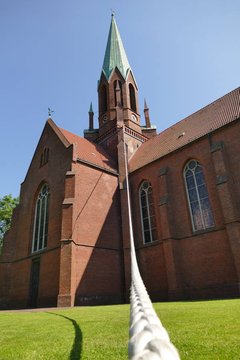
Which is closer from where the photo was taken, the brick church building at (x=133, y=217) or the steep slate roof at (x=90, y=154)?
the brick church building at (x=133, y=217)

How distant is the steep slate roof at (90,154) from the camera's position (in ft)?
68.0

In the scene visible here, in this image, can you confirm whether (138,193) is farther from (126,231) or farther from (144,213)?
(126,231)

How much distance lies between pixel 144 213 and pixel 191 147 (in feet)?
19.9

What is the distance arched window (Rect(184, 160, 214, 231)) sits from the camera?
16.4 m

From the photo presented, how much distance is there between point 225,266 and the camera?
14383 millimetres

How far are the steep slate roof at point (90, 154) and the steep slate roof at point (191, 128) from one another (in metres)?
2.08

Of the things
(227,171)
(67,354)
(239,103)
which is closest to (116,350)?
(67,354)

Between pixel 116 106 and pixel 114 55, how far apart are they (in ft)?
30.5

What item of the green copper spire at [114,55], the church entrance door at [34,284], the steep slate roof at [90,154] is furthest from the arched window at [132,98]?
the church entrance door at [34,284]

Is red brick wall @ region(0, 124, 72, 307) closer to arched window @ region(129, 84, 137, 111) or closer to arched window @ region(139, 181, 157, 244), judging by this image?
arched window @ region(139, 181, 157, 244)

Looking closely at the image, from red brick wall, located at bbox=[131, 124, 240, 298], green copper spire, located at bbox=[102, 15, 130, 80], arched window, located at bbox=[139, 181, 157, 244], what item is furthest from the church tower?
red brick wall, located at bbox=[131, 124, 240, 298]

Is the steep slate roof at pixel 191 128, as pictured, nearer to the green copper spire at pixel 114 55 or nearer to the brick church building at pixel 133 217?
the brick church building at pixel 133 217

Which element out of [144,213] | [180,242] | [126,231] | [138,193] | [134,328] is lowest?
[134,328]

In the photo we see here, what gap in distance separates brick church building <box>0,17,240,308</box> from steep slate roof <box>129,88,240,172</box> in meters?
0.12
